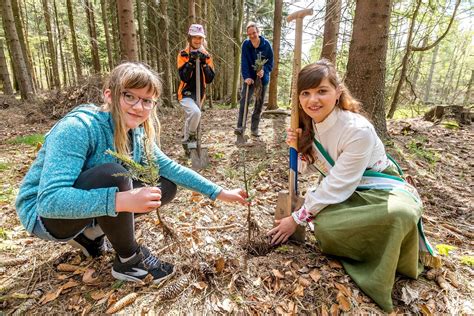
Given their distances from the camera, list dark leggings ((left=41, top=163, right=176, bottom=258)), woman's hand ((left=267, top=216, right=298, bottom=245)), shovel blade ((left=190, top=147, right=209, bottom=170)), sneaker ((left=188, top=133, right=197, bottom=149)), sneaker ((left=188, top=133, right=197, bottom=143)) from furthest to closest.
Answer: sneaker ((left=188, top=133, right=197, bottom=143)) < sneaker ((left=188, top=133, right=197, bottom=149)) < shovel blade ((left=190, top=147, right=209, bottom=170)) < woman's hand ((left=267, top=216, right=298, bottom=245)) < dark leggings ((left=41, top=163, right=176, bottom=258))

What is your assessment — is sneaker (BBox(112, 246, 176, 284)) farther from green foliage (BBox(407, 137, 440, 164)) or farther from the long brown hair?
green foliage (BBox(407, 137, 440, 164))

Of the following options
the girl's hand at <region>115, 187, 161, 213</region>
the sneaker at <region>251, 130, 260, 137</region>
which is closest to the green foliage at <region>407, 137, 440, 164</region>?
the sneaker at <region>251, 130, 260, 137</region>

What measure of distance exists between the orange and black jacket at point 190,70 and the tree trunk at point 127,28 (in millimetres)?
878

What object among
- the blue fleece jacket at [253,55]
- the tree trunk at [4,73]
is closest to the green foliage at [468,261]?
the blue fleece jacket at [253,55]

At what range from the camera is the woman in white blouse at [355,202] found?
1.64m

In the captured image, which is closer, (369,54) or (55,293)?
(55,293)

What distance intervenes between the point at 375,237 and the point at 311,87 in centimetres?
108

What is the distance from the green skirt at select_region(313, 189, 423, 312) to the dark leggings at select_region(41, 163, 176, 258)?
1.28 meters

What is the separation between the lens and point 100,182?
60.1 inches

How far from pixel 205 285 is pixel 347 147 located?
1.32 m

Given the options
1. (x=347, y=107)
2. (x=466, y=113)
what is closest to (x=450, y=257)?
(x=347, y=107)

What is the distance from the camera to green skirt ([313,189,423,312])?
5.29 feet

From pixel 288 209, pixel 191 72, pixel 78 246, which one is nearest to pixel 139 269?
pixel 78 246

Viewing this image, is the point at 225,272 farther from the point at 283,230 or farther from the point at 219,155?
the point at 219,155
